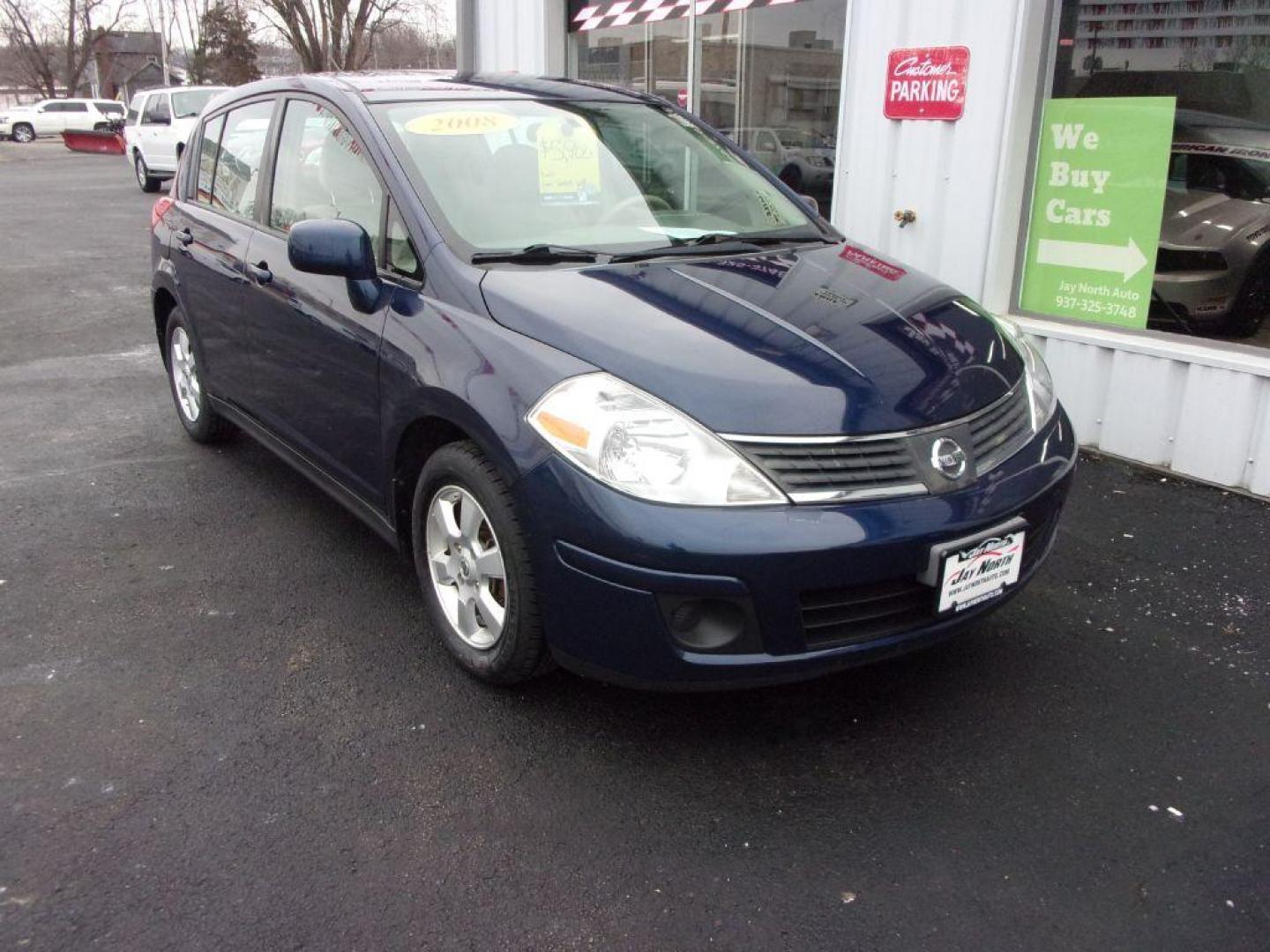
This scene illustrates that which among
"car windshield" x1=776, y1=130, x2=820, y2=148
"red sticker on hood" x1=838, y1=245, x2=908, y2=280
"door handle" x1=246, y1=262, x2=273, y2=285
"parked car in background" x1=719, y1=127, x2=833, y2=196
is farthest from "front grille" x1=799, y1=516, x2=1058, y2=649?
"car windshield" x1=776, y1=130, x2=820, y2=148

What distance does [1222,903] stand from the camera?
2.28 metres

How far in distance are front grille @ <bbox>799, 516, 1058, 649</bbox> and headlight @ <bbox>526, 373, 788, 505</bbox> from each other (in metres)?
0.29

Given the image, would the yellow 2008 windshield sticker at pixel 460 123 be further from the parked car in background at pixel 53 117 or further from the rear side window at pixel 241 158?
the parked car in background at pixel 53 117

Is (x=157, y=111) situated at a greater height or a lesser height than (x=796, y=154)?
greater

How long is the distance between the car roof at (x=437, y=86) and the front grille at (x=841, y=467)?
199 cm

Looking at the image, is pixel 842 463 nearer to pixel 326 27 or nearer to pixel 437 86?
pixel 437 86

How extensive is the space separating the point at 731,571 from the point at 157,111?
21053 mm

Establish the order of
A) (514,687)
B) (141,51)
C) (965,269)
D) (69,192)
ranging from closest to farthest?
(514,687)
(965,269)
(69,192)
(141,51)

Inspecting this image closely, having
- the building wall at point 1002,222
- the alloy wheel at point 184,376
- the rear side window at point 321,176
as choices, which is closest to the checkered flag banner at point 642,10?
the building wall at point 1002,222

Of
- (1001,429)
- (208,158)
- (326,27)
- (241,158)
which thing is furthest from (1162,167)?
(326,27)

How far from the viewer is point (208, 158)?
15.7ft

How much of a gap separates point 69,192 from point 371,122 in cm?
2064

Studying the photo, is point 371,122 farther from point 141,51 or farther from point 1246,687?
point 141,51

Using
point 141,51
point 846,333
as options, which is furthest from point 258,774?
point 141,51
